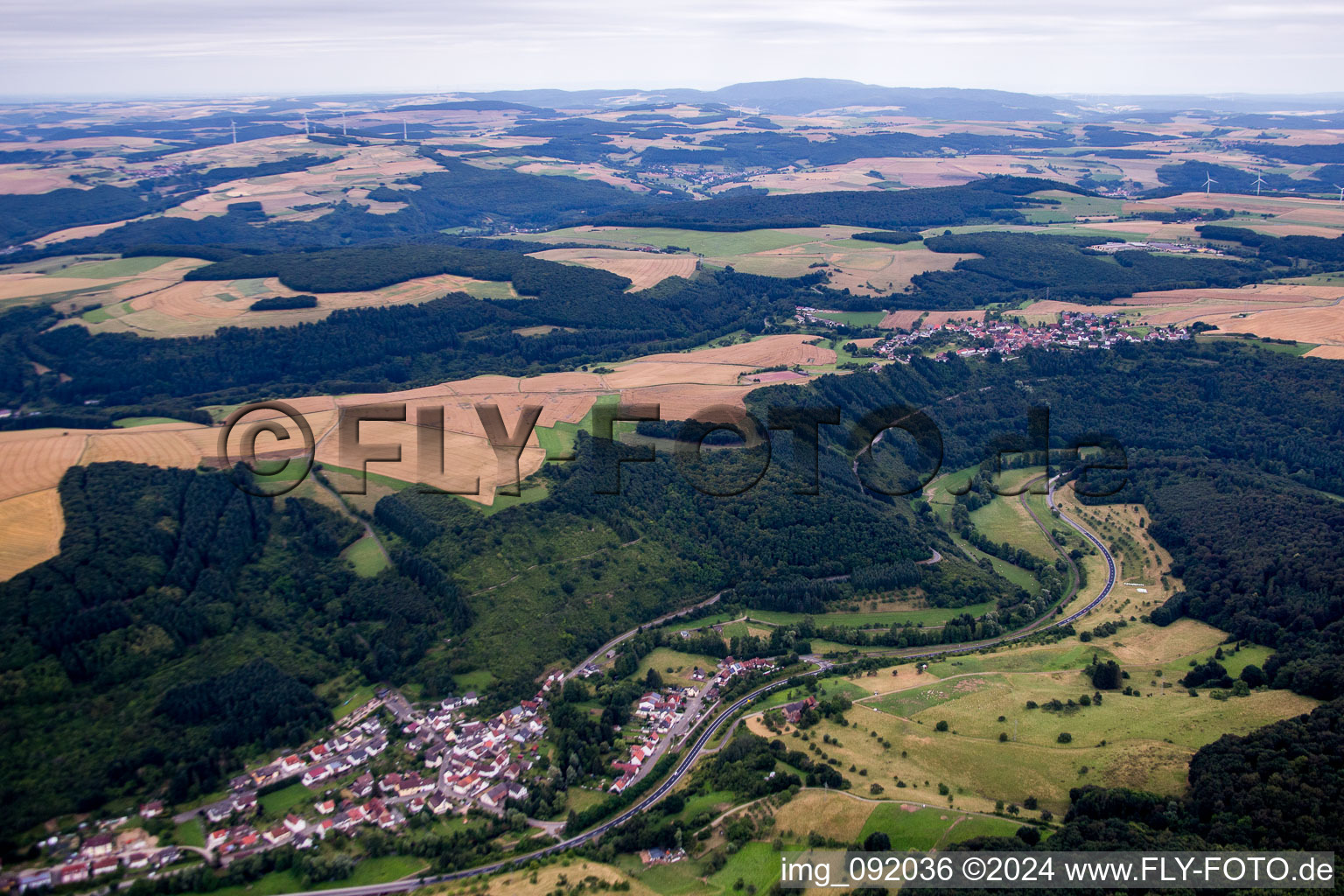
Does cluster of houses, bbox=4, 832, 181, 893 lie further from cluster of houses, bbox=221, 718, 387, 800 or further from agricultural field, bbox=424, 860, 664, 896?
agricultural field, bbox=424, 860, 664, 896

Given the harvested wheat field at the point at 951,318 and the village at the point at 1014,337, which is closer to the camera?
the village at the point at 1014,337

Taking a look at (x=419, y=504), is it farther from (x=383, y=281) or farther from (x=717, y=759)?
(x=383, y=281)

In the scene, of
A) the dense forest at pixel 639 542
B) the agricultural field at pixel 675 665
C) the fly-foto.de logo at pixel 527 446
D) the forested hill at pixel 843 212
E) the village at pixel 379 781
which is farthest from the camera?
the forested hill at pixel 843 212

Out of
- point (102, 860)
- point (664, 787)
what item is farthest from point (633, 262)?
point (102, 860)

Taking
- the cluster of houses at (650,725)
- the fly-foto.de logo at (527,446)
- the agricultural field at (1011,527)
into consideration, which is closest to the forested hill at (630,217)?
the fly-foto.de logo at (527,446)

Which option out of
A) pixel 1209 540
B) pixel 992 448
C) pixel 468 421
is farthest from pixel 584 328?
pixel 1209 540

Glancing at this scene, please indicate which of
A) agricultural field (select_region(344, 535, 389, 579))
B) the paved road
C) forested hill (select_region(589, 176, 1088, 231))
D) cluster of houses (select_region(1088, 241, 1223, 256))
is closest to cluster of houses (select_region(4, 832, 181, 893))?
agricultural field (select_region(344, 535, 389, 579))

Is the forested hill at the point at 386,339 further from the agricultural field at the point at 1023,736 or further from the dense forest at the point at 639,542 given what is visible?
the agricultural field at the point at 1023,736
